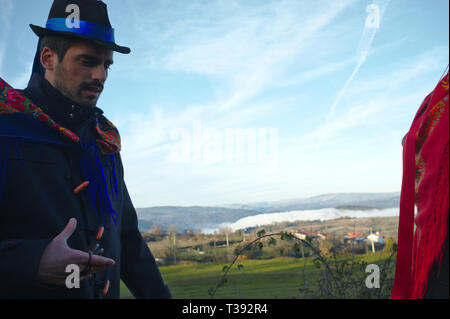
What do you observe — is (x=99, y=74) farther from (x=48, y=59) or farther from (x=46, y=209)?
(x=46, y=209)

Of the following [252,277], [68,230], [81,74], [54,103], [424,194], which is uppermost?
[81,74]

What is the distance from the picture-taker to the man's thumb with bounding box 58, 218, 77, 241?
1.58 meters

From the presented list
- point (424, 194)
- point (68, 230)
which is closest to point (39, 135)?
point (68, 230)

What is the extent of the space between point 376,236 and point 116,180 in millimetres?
3460

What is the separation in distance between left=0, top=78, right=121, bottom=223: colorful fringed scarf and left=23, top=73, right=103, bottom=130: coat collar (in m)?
0.08

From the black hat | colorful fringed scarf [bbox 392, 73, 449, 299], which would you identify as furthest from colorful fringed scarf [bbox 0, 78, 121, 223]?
colorful fringed scarf [bbox 392, 73, 449, 299]

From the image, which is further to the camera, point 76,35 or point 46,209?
point 76,35

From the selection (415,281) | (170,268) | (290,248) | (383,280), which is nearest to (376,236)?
(383,280)

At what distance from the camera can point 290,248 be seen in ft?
14.2

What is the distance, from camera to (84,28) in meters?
1.96

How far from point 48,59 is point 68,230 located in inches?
36.1

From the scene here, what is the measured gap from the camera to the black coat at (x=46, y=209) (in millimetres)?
1561

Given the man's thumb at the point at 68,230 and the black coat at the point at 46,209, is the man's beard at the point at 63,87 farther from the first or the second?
the man's thumb at the point at 68,230
